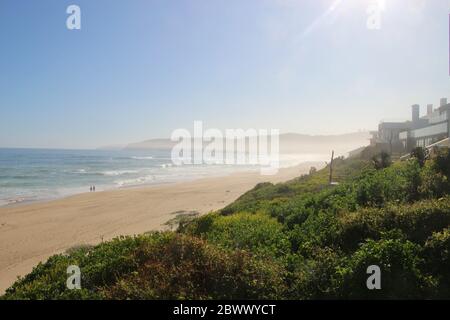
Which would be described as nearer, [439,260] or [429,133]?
[439,260]

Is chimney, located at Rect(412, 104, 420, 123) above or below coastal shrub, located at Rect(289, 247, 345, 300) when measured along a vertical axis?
above

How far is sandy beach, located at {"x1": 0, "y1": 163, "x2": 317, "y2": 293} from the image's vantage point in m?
15.2

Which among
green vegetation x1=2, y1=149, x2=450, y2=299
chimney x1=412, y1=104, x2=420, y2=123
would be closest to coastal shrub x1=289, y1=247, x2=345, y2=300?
green vegetation x1=2, y1=149, x2=450, y2=299

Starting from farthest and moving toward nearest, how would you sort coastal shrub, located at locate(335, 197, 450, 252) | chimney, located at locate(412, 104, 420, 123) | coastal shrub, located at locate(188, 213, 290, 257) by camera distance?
chimney, located at locate(412, 104, 420, 123)
coastal shrub, located at locate(188, 213, 290, 257)
coastal shrub, located at locate(335, 197, 450, 252)

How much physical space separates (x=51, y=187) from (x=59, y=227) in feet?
71.4

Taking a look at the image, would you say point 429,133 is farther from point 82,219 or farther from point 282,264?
point 282,264

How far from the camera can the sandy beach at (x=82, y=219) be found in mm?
15171

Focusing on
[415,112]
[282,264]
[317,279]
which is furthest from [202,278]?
[415,112]

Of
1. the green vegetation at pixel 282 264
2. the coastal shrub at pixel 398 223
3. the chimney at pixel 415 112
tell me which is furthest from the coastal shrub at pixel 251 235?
the chimney at pixel 415 112

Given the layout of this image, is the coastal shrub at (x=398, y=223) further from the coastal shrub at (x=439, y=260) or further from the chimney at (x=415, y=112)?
the chimney at (x=415, y=112)

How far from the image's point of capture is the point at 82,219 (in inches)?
870

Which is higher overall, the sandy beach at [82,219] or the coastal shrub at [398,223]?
the coastal shrub at [398,223]

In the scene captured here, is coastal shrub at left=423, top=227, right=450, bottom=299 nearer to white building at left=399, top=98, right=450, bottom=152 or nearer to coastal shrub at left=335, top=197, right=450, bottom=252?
coastal shrub at left=335, top=197, right=450, bottom=252

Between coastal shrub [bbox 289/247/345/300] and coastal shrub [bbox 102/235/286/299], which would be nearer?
coastal shrub [bbox 102/235/286/299]
